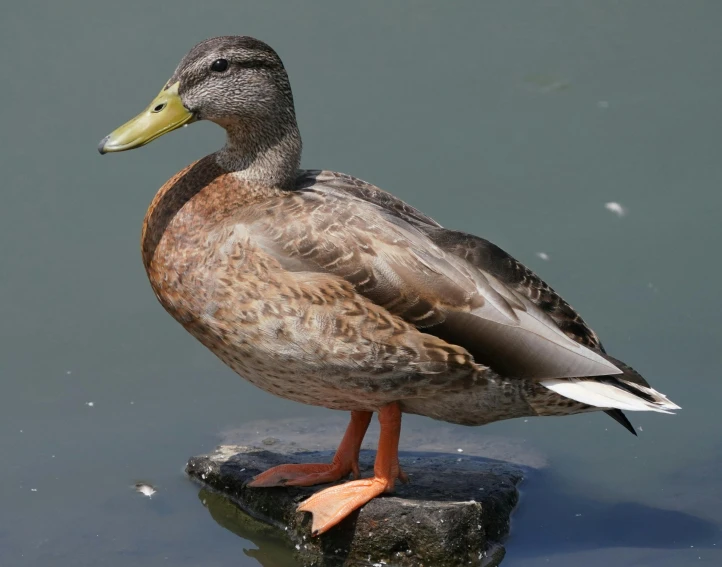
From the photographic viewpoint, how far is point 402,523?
558 cm

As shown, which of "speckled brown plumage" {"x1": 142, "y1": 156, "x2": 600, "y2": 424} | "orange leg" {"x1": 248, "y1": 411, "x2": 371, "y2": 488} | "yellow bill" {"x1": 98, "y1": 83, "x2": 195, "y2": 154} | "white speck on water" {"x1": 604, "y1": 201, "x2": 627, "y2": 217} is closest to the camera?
"speckled brown plumage" {"x1": 142, "y1": 156, "x2": 600, "y2": 424}

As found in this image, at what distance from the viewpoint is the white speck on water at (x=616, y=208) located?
7832 millimetres

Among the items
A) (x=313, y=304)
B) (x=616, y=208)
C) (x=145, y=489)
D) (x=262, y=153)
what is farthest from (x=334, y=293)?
(x=616, y=208)

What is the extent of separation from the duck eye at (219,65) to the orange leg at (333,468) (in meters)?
1.63

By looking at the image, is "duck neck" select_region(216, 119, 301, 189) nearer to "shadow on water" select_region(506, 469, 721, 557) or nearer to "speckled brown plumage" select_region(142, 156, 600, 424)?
"speckled brown plumage" select_region(142, 156, 600, 424)

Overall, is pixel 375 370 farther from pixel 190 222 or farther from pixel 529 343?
pixel 190 222

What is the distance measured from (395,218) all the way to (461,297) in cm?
47

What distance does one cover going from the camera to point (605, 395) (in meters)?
5.43

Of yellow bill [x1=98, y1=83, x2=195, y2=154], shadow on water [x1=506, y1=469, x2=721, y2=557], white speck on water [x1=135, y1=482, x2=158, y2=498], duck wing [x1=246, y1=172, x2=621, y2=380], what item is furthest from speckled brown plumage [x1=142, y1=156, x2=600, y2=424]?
white speck on water [x1=135, y1=482, x2=158, y2=498]

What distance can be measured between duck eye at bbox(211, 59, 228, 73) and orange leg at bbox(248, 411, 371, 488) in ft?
5.35

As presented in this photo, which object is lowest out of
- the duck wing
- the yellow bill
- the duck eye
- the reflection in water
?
the reflection in water

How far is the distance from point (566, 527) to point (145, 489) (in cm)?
188

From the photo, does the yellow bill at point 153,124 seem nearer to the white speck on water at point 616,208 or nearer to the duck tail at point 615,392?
the duck tail at point 615,392

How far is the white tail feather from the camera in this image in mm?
5391
